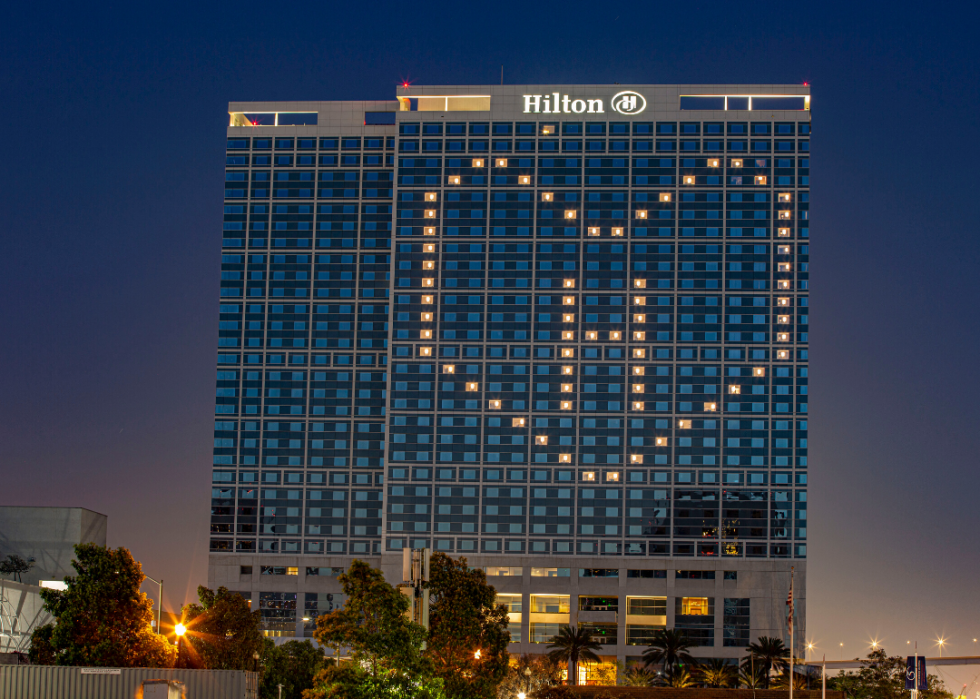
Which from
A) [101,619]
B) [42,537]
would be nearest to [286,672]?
[101,619]

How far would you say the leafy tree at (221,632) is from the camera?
385 feet

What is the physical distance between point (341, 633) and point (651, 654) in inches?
4573

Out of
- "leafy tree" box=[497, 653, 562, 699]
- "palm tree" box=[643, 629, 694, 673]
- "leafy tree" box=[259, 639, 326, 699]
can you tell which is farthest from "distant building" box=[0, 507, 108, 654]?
"palm tree" box=[643, 629, 694, 673]

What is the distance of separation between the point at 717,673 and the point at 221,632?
8938 centimetres

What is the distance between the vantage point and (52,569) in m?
192

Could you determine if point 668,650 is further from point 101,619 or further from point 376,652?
point 101,619

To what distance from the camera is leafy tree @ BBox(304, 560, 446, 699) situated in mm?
79812

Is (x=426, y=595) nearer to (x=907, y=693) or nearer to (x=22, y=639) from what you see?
(x=22, y=639)

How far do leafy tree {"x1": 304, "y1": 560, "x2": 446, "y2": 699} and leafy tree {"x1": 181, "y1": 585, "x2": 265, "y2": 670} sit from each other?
118 ft

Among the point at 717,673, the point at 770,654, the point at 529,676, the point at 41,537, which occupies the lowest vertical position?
the point at 717,673

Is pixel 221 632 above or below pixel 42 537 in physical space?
below

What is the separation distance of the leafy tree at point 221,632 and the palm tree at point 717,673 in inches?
3256

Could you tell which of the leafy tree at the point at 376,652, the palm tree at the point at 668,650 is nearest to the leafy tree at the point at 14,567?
the palm tree at the point at 668,650

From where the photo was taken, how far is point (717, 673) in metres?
183
